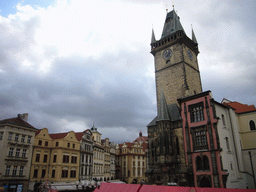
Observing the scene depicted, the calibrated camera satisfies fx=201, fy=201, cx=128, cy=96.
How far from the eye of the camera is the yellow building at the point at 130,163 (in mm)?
67188

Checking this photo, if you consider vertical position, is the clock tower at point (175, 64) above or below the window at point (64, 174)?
above

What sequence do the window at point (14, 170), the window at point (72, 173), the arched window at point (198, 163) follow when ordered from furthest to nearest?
the window at point (72, 173) < the window at point (14, 170) < the arched window at point (198, 163)

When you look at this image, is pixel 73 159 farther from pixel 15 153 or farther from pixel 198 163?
pixel 198 163

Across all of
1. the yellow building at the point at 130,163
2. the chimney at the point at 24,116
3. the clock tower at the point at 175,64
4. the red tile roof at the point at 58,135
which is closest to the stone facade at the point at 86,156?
the red tile roof at the point at 58,135

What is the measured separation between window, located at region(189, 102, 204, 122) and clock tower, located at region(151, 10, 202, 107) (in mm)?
6718

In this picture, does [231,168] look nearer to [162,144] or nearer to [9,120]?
[162,144]

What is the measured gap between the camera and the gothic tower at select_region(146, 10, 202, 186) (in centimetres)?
3055

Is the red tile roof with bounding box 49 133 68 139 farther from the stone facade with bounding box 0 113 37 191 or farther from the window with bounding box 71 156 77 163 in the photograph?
the stone facade with bounding box 0 113 37 191

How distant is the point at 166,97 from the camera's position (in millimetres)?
40375

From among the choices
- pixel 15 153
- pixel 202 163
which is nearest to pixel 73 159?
pixel 15 153

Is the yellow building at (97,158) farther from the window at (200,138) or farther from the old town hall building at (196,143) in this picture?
the window at (200,138)

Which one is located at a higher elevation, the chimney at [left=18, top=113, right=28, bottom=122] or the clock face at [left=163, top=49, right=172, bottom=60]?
the clock face at [left=163, top=49, right=172, bottom=60]

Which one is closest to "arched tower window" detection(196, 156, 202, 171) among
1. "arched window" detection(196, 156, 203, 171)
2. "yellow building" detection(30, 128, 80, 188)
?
"arched window" detection(196, 156, 203, 171)

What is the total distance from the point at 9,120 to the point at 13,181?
1057 cm
